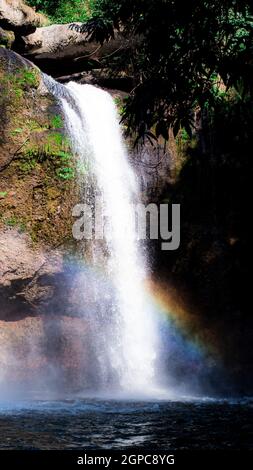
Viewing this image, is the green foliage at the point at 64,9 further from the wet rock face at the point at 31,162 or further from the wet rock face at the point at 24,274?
the wet rock face at the point at 24,274

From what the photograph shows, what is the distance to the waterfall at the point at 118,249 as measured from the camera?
11102 millimetres

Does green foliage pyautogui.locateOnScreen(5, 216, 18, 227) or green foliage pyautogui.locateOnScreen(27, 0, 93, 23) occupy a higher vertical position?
green foliage pyautogui.locateOnScreen(27, 0, 93, 23)

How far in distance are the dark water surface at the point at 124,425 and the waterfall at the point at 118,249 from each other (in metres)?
2.09

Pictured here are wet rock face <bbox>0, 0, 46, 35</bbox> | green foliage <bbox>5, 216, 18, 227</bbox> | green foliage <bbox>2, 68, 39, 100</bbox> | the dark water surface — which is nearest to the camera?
the dark water surface

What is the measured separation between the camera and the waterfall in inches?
437

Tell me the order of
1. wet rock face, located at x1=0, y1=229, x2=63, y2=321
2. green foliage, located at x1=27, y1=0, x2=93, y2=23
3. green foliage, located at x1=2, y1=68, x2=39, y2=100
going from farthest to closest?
green foliage, located at x1=27, y1=0, x2=93, y2=23 → green foliage, located at x1=2, y1=68, x2=39, y2=100 → wet rock face, located at x1=0, y1=229, x2=63, y2=321

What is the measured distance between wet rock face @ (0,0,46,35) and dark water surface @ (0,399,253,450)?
9.58 m

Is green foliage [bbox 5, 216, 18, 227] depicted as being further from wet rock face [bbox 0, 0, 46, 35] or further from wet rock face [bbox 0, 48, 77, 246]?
wet rock face [bbox 0, 0, 46, 35]

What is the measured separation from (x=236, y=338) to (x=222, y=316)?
0.55 metres

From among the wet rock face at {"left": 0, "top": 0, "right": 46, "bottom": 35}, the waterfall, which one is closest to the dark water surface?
the waterfall

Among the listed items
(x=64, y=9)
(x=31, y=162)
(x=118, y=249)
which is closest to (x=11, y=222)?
(x=31, y=162)

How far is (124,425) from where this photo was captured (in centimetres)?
675

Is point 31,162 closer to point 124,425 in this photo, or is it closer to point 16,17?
point 16,17

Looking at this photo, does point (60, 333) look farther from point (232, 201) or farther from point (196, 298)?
point (232, 201)
